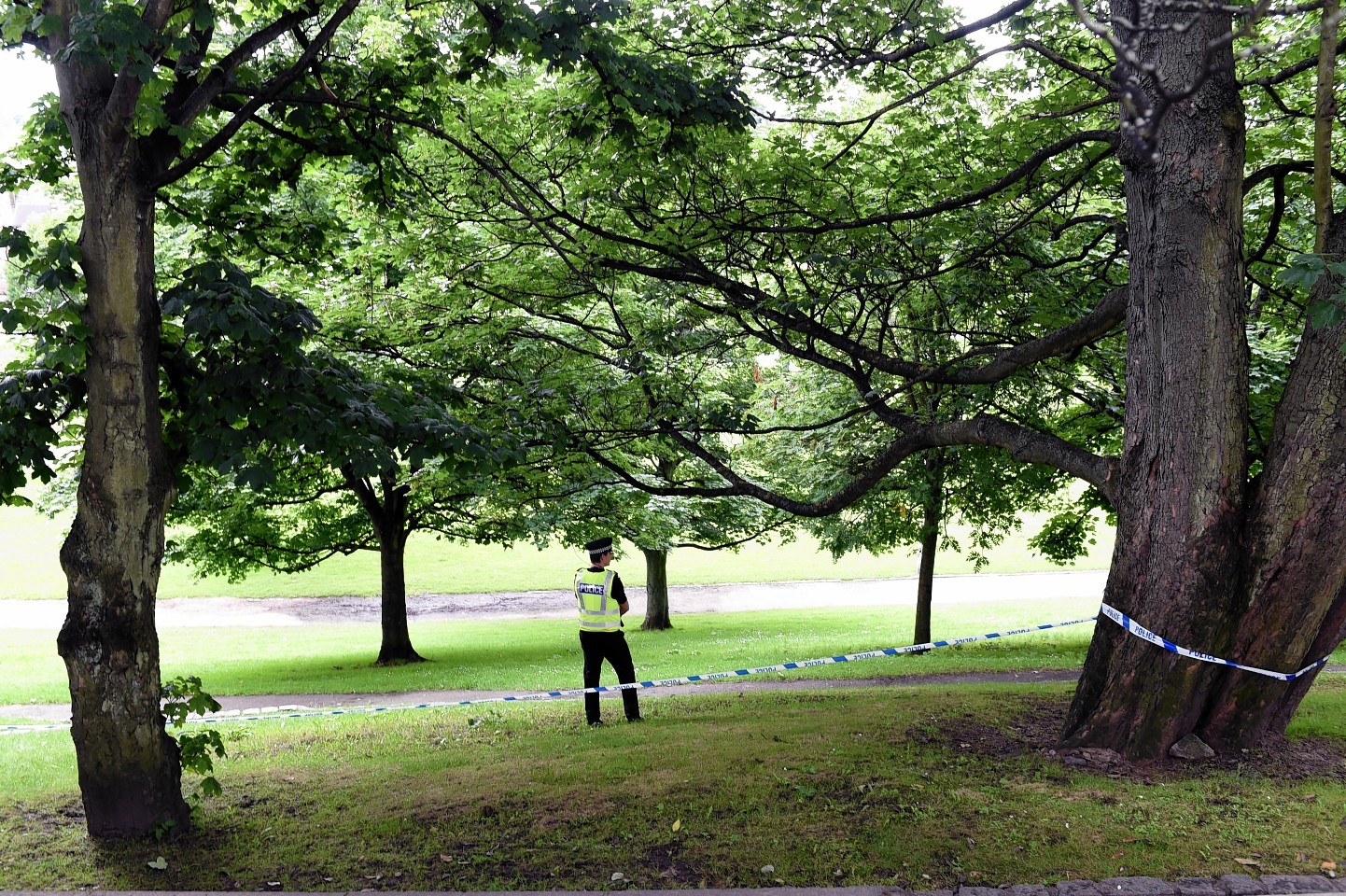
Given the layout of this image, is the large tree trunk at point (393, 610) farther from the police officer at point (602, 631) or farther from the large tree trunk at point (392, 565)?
the police officer at point (602, 631)

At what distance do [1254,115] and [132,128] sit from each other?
9.79 meters

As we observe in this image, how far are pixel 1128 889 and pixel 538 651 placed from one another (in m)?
17.1

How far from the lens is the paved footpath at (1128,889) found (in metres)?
5.02

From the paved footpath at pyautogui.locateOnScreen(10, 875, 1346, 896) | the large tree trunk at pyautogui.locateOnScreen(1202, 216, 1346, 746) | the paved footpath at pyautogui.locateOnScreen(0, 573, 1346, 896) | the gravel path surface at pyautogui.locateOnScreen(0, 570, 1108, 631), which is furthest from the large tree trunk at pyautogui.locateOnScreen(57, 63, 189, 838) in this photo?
the gravel path surface at pyautogui.locateOnScreen(0, 570, 1108, 631)

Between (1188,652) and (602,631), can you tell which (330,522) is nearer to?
(602,631)

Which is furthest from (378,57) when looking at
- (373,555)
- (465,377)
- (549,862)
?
(373,555)

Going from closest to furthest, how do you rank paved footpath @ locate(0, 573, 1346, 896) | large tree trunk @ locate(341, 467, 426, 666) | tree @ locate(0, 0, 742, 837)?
tree @ locate(0, 0, 742, 837)
paved footpath @ locate(0, 573, 1346, 896)
large tree trunk @ locate(341, 467, 426, 666)

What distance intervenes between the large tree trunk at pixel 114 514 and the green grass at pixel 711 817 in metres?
0.48

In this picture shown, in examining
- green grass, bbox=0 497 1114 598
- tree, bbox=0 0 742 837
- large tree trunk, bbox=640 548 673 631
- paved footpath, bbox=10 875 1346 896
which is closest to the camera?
paved footpath, bbox=10 875 1346 896

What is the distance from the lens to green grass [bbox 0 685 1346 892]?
5453 millimetres

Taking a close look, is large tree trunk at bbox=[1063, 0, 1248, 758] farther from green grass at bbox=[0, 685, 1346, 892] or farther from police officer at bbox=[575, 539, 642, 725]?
police officer at bbox=[575, 539, 642, 725]

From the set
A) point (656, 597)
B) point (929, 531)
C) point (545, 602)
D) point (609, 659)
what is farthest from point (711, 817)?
point (545, 602)

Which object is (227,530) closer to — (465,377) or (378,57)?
(465,377)

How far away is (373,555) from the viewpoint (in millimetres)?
47656
